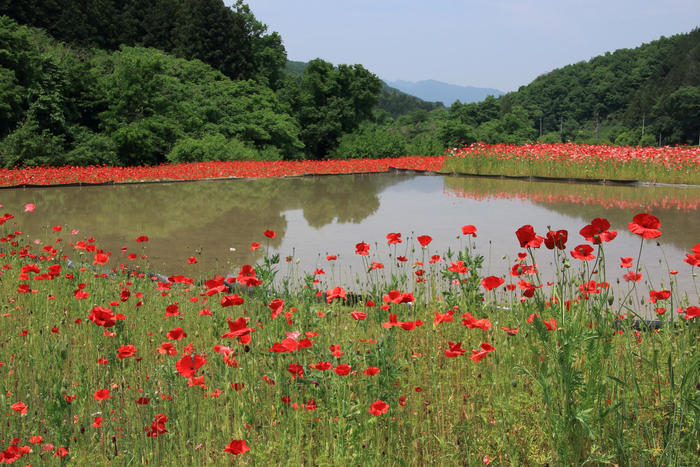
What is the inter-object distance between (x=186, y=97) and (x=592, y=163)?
20.6 metres

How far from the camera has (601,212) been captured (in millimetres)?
10203

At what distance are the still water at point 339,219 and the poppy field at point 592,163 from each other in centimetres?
139

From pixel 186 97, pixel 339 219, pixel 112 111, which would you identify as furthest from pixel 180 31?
pixel 339 219

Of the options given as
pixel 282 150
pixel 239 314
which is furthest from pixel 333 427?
pixel 282 150

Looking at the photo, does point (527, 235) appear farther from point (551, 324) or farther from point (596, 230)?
point (551, 324)

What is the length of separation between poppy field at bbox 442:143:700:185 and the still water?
1393 millimetres

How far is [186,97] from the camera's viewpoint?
2816cm

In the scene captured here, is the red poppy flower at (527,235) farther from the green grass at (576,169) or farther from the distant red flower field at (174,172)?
the distant red flower field at (174,172)

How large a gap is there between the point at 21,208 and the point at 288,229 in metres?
6.57

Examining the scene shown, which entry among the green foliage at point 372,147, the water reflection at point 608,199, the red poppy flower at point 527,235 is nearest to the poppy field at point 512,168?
the water reflection at point 608,199

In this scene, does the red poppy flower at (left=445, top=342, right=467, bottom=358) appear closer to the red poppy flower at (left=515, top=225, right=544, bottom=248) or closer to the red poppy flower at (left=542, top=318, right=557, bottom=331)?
the red poppy flower at (left=542, top=318, right=557, bottom=331)

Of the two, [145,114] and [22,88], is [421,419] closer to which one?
[22,88]

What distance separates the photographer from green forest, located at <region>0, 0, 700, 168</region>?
21094mm

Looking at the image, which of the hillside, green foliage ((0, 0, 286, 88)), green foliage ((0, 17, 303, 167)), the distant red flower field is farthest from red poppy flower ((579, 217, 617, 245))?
the hillside
